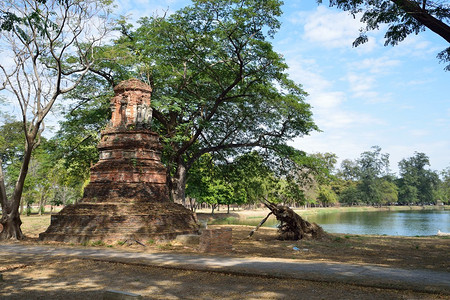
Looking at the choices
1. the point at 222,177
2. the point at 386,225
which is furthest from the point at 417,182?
the point at 222,177

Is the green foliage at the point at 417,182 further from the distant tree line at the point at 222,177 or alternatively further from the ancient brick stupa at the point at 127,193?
the ancient brick stupa at the point at 127,193

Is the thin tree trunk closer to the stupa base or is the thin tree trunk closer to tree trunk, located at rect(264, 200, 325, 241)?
tree trunk, located at rect(264, 200, 325, 241)

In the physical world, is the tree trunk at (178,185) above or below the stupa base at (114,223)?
above

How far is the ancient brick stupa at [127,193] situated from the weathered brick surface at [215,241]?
2714 millimetres

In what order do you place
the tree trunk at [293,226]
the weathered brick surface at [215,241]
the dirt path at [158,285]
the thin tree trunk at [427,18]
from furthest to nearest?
1. the tree trunk at [293,226]
2. the weathered brick surface at [215,241]
3. the thin tree trunk at [427,18]
4. the dirt path at [158,285]

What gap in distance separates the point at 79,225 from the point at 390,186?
310ft

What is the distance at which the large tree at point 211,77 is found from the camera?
646 inches

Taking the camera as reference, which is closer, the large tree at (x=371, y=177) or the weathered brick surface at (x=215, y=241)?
the weathered brick surface at (x=215, y=241)

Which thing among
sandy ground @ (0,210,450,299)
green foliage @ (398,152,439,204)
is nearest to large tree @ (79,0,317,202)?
sandy ground @ (0,210,450,299)

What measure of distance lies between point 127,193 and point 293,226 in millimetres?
7062

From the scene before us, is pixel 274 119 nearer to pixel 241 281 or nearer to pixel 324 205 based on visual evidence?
pixel 241 281

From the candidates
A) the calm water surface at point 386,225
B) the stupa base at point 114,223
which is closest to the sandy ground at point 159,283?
the stupa base at point 114,223

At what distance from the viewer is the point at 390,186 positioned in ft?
308

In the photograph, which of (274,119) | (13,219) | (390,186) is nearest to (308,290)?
(13,219)
